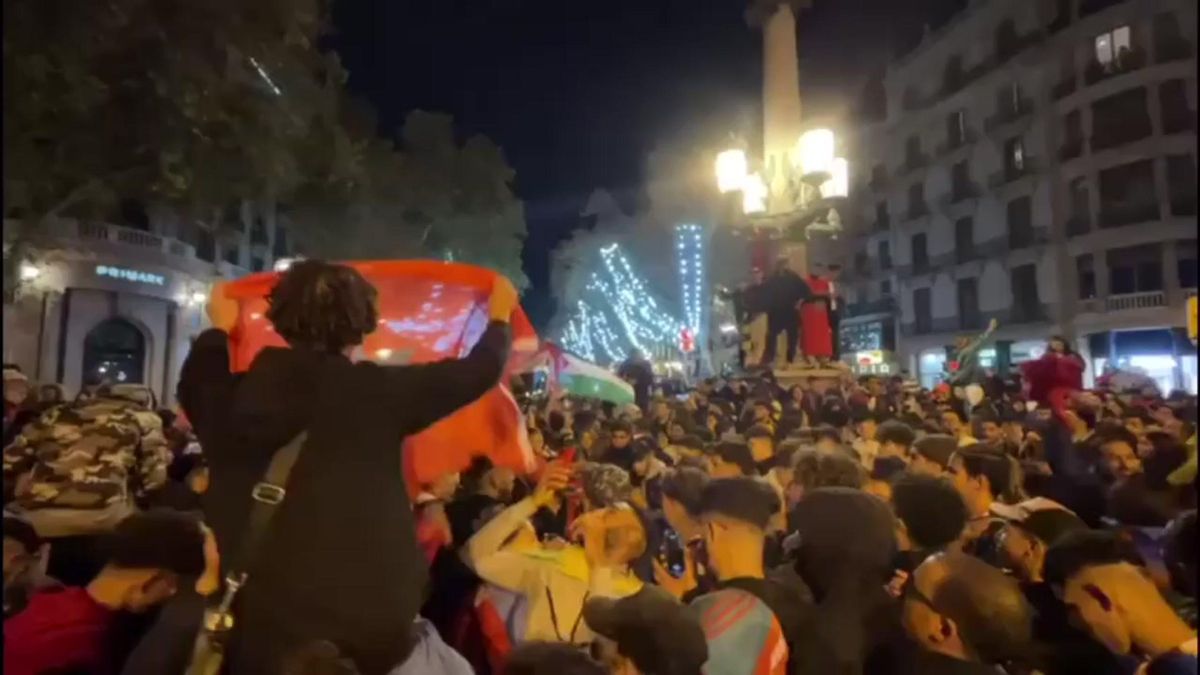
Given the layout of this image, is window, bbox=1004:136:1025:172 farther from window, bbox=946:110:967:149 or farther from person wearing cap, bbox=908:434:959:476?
person wearing cap, bbox=908:434:959:476

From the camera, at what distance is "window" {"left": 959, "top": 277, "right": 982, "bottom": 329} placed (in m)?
37.6

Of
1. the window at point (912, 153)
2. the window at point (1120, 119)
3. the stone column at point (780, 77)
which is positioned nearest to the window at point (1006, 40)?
the window at point (1120, 119)

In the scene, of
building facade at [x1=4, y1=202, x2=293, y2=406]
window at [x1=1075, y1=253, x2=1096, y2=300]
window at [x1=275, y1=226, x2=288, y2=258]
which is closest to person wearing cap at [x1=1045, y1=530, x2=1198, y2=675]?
building facade at [x1=4, y1=202, x2=293, y2=406]

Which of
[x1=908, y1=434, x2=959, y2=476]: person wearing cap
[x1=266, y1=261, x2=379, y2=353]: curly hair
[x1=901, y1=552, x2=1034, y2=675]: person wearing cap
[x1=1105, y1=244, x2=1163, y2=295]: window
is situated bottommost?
[x1=901, y1=552, x2=1034, y2=675]: person wearing cap

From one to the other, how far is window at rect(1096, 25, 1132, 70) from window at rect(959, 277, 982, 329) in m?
9.56

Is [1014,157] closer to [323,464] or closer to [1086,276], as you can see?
[1086,276]

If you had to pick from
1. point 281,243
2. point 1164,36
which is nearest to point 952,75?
point 1164,36

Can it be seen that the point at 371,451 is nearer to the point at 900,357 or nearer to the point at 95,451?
the point at 95,451

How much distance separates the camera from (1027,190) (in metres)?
34.5

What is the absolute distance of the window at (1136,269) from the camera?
29578 millimetres

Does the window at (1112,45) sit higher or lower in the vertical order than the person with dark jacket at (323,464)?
higher

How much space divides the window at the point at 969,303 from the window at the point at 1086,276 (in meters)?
5.15

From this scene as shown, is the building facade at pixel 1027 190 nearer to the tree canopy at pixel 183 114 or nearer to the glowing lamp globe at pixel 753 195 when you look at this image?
the glowing lamp globe at pixel 753 195

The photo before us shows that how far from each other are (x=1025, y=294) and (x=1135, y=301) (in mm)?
5541
